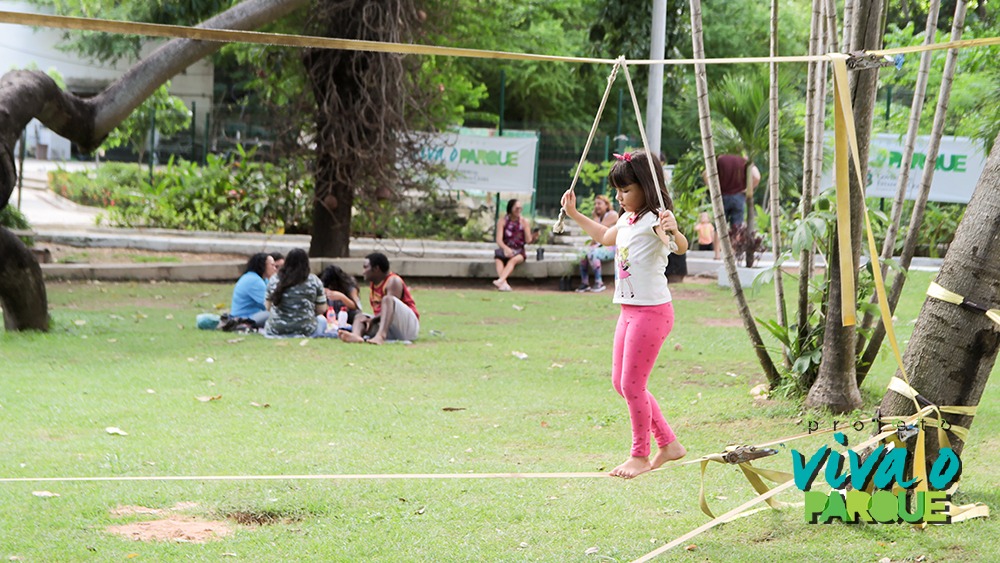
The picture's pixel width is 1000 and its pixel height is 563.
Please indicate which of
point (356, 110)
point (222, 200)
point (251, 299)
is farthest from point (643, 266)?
point (222, 200)

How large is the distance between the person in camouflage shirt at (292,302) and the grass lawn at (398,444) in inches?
10.0

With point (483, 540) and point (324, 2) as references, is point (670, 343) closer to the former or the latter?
point (483, 540)

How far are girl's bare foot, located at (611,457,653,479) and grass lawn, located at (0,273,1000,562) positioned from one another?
0.51ft

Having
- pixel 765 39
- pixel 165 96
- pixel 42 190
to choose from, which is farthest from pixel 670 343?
pixel 42 190

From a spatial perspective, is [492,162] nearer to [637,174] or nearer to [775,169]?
[775,169]

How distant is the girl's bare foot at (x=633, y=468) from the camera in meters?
5.25

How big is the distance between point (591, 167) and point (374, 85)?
5.39 meters

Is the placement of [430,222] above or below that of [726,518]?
above

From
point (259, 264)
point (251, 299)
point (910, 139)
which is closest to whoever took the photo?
point (910, 139)

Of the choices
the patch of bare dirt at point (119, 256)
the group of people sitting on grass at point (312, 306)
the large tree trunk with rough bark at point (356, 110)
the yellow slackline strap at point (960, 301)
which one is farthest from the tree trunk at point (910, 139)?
Answer: the patch of bare dirt at point (119, 256)

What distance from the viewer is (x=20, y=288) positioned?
10.2 m

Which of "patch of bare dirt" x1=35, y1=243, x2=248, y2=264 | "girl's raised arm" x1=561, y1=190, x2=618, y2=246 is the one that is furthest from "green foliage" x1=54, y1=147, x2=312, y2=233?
"girl's raised arm" x1=561, y1=190, x2=618, y2=246

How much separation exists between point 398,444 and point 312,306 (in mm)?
4433

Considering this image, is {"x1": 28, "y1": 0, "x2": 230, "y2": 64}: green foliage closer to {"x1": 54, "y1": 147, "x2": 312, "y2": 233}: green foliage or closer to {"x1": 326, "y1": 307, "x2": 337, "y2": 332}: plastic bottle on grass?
{"x1": 54, "y1": 147, "x2": 312, "y2": 233}: green foliage
